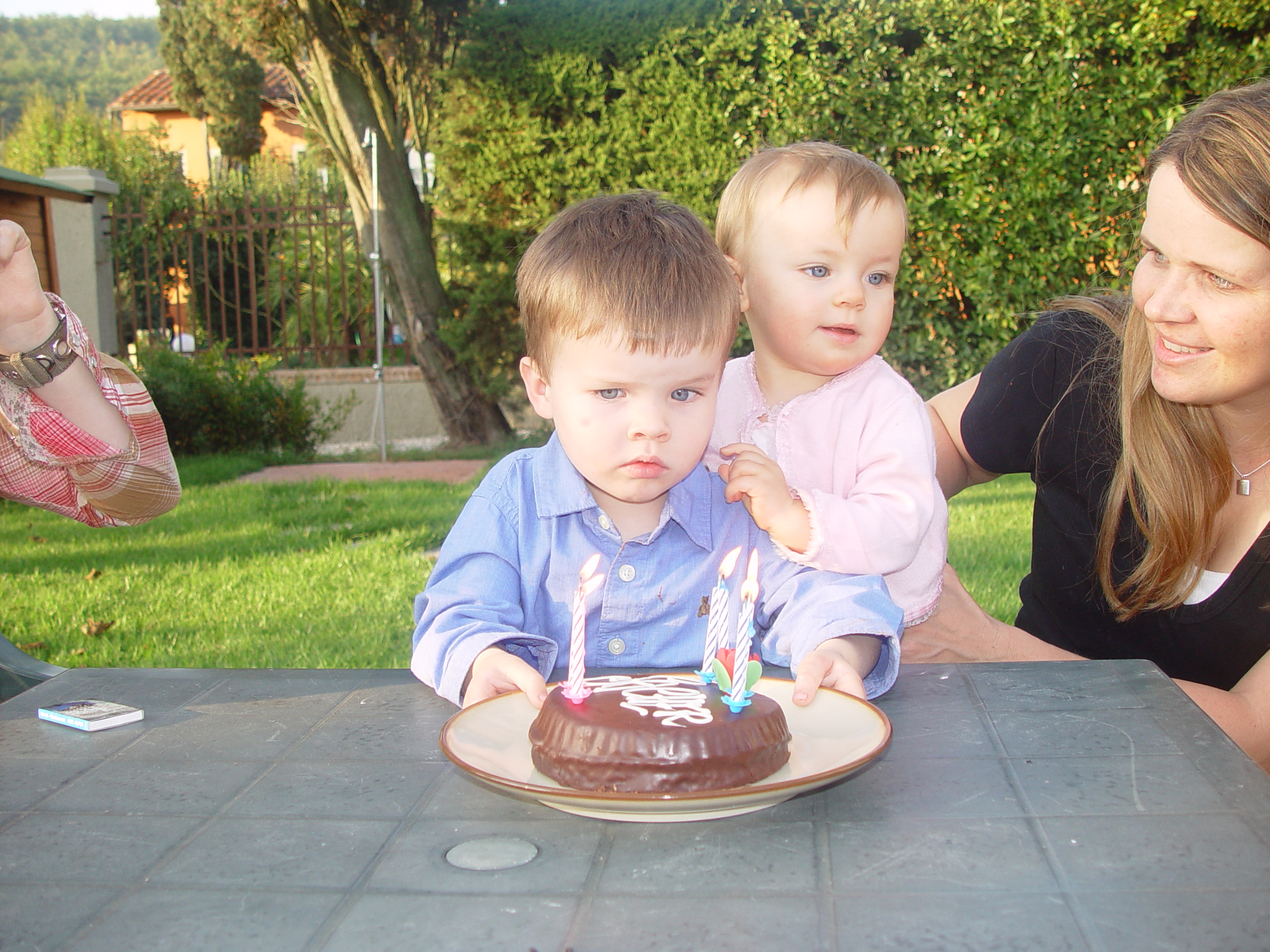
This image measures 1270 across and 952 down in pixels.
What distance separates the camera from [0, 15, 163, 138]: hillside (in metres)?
53.7

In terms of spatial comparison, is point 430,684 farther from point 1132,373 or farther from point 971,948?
point 1132,373

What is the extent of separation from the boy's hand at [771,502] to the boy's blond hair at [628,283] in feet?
0.67

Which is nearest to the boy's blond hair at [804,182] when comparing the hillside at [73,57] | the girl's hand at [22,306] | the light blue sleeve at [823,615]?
the light blue sleeve at [823,615]

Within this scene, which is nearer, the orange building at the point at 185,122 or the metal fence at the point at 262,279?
the metal fence at the point at 262,279

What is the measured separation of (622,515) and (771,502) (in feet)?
0.96

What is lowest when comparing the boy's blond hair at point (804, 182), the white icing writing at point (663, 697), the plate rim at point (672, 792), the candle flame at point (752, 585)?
the plate rim at point (672, 792)

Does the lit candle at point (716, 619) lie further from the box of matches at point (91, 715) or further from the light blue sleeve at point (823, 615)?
the box of matches at point (91, 715)

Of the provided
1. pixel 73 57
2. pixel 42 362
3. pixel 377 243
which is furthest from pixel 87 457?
pixel 73 57

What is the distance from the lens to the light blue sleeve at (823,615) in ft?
5.22

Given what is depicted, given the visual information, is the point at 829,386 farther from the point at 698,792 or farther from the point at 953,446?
the point at 698,792

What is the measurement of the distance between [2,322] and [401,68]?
8.43 meters

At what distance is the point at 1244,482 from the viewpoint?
2.14 meters

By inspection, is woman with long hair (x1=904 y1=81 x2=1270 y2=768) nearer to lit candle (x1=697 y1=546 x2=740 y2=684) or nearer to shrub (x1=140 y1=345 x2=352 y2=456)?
lit candle (x1=697 y1=546 x2=740 y2=684)

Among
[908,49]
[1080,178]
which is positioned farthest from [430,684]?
[908,49]
